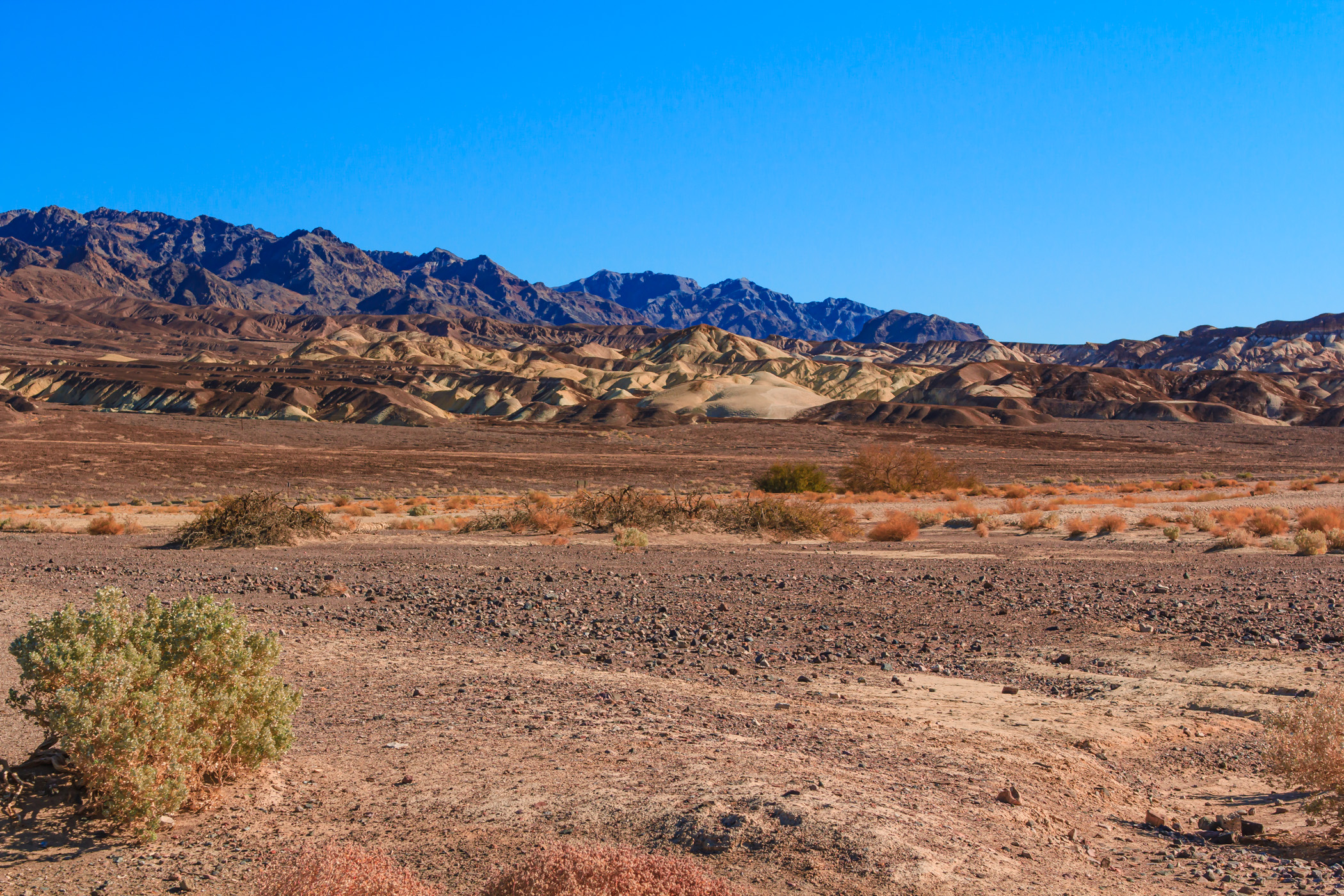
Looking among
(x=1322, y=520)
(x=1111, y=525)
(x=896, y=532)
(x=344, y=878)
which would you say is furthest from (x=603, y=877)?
(x=1322, y=520)

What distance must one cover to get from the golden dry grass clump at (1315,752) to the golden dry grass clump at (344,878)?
4797mm

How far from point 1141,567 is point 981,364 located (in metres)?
152

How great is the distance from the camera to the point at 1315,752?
231 inches

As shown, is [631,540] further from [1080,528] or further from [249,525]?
[1080,528]

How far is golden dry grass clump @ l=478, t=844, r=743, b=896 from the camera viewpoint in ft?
13.9

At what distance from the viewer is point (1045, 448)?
3179 inches

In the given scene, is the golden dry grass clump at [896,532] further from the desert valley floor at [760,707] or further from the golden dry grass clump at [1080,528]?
the golden dry grass clump at [1080,528]

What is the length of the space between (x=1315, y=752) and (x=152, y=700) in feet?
21.6

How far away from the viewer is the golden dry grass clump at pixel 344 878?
13.7ft

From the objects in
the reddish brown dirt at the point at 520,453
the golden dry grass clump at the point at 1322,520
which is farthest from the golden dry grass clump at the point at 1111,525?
the reddish brown dirt at the point at 520,453

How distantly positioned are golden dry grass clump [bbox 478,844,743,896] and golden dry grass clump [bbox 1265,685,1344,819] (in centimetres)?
356

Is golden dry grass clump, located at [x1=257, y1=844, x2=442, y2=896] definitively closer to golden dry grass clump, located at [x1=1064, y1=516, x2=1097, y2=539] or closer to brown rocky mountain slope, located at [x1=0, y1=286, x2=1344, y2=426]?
golden dry grass clump, located at [x1=1064, y1=516, x2=1097, y2=539]

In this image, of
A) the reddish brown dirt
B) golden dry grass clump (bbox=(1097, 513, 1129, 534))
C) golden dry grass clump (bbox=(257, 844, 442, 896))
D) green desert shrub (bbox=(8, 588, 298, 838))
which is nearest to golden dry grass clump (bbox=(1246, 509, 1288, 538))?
golden dry grass clump (bbox=(1097, 513, 1129, 534))

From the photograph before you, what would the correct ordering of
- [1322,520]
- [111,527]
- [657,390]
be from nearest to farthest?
1. [1322,520]
2. [111,527]
3. [657,390]
